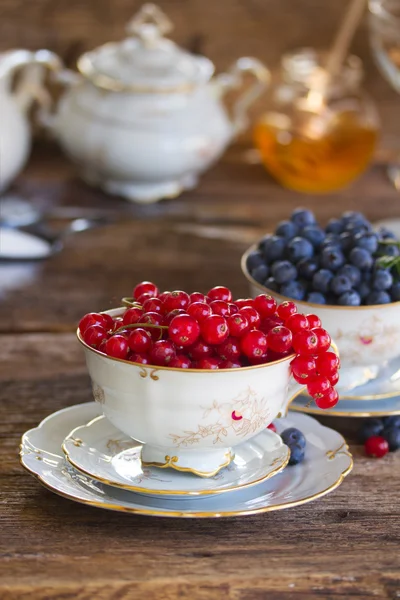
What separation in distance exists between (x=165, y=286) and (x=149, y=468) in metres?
0.45

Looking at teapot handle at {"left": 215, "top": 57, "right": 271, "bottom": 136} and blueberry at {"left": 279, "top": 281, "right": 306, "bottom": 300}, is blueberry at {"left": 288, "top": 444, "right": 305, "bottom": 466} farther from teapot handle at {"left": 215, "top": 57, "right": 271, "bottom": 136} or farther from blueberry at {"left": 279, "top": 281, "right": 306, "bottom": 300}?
teapot handle at {"left": 215, "top": 57, "right": 271, "bottom": 136}

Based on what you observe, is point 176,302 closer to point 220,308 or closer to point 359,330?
point 220,308

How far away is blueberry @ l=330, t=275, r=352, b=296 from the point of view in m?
0.76

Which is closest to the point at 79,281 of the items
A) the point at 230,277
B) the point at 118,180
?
the point at 230,277

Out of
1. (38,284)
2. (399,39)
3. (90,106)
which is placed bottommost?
(38,284)

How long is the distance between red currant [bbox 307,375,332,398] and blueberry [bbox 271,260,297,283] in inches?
6.9

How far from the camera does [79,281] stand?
1.08m

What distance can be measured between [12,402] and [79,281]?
0.32 m

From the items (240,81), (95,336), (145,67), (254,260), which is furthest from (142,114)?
(95,336)

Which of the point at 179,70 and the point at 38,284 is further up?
the point at 179,70

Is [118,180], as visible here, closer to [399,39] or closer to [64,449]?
[399,39]

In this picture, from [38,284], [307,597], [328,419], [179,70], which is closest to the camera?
[307,597]

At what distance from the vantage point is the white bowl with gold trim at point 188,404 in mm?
584

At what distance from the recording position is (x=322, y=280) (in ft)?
2.50
